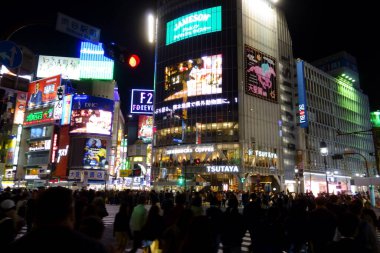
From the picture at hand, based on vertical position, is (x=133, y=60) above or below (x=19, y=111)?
below

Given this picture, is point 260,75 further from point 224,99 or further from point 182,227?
point 182,227

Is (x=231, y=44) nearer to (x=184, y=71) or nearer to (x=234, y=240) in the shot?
(x=184, y=71)

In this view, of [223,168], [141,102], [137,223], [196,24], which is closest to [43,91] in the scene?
[141,102]

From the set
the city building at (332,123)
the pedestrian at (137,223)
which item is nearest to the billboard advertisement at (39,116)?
the city building at (332,123)

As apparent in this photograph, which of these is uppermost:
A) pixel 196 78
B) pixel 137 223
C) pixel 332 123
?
pixel 196 78

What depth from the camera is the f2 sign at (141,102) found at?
247ft

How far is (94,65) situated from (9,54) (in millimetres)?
83383

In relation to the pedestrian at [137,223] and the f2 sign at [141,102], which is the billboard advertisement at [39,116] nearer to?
the f2 sign at [141,102]

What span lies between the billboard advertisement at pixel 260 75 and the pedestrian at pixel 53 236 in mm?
60312

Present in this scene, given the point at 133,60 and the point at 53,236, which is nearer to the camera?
the point at 53,236

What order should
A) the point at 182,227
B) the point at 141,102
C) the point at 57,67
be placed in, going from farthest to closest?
1. the point at 57,67
2. the point at 141,102
3. the point at 182,227

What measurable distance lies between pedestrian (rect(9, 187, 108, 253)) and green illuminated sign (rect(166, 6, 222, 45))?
65.6 metres

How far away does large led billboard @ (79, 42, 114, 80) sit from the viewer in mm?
86500

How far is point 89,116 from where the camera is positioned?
6906 cm
